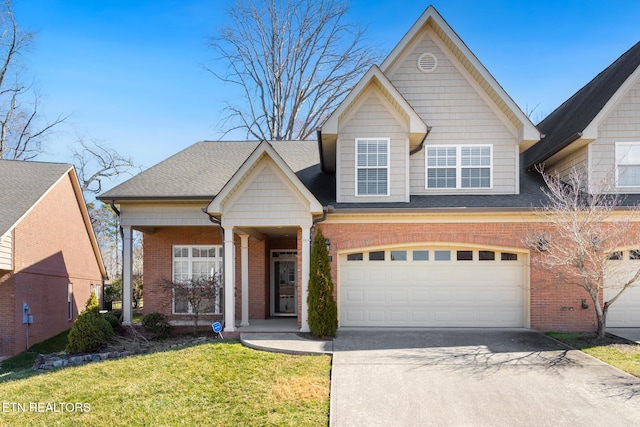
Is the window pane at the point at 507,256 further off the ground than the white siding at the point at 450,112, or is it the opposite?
the white siding at the point at 450,112

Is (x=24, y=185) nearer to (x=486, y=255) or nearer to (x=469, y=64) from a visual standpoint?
(x=469, y=64)

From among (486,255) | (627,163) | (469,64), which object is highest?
(469,64)

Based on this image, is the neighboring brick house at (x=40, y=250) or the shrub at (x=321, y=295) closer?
the shrub at (x=321, y=295)

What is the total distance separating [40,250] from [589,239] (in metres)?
16.3

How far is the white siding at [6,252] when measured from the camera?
1350 cm

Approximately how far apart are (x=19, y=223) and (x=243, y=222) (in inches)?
304

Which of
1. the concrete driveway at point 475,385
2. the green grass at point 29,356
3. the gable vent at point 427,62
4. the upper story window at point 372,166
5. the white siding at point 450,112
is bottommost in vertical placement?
the green grass at point 29,356

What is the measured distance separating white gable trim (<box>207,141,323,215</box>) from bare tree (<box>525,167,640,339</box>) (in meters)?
5.65

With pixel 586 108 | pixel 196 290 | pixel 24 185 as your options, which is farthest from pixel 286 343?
pixel 24 185

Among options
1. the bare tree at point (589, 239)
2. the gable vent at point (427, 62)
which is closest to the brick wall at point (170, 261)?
the gable vent at point (427, 62)

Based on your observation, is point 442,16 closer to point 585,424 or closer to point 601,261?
point 601,261

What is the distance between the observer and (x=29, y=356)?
13898 millimetres

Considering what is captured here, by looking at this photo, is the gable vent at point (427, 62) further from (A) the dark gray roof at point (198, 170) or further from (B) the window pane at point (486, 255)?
(B) the window pane at point (486, 255)

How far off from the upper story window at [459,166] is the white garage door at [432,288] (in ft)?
6.75
